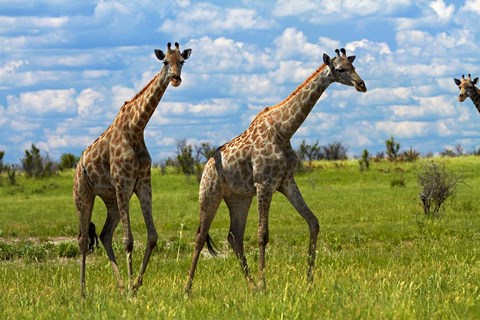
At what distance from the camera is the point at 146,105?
1023 cm

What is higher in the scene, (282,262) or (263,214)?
(263,214)

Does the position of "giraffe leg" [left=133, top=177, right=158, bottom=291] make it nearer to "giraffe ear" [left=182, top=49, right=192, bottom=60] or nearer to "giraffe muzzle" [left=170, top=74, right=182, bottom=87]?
"giraffe muzzle" [left=170, top=74, right=182, bottom=87]

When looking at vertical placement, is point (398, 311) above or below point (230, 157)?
below

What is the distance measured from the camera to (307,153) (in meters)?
59.6

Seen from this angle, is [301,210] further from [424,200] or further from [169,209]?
[169,209]

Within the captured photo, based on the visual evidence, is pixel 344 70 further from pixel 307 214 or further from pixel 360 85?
pixel 307 214

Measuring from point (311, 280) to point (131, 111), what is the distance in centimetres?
303

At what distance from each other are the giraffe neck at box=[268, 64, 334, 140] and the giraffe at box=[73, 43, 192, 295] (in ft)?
4.45

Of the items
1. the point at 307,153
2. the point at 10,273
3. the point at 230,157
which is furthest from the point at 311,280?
the point at 307,153

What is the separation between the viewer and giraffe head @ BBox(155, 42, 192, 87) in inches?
387

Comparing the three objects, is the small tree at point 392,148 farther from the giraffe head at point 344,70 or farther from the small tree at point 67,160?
the giraffe head at point 344,70

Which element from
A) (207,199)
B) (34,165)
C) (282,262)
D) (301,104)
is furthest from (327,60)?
(34,165)

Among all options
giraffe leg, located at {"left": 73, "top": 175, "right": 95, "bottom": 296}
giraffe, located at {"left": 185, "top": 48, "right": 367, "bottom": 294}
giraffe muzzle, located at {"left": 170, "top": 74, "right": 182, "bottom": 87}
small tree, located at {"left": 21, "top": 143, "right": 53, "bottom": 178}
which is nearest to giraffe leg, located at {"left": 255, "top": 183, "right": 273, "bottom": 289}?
giraffe, located at {"left": 185, "top": 48, "right": 367, "bottom": 294}

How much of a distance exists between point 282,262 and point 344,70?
425cm
